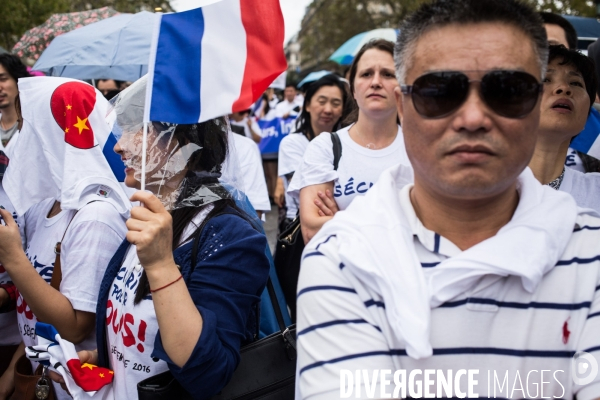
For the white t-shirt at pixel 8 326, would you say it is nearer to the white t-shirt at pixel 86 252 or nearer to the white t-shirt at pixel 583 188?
the white t-shirt at pixel 86 252

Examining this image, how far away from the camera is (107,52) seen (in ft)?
21.2

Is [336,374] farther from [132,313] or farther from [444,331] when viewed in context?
[132,313]

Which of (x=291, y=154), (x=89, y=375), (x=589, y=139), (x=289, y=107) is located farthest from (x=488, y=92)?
(x=289, y=107)

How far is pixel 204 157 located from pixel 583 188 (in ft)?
5.38

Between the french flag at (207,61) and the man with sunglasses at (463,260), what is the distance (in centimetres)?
88

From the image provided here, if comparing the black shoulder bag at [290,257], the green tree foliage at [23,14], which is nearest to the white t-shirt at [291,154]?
the black shoulder bag at [290,257]

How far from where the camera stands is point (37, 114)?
2.83 m

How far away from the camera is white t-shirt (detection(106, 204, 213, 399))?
6.84ft

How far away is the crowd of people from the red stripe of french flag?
9.6 inches

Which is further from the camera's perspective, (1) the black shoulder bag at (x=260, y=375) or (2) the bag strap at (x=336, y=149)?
(2) the bag strap at (x=336, y=149)

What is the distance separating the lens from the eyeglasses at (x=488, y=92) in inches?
56.4

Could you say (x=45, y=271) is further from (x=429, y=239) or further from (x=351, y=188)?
(x=429, y=239)

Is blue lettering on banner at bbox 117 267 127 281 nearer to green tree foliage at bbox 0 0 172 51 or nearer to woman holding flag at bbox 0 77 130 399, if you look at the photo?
woman holding flag at bbox 0 77 130 399

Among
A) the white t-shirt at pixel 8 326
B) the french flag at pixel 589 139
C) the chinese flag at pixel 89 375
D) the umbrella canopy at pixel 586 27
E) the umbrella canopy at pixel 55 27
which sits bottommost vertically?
the white t-shirt at pixel 8 326
